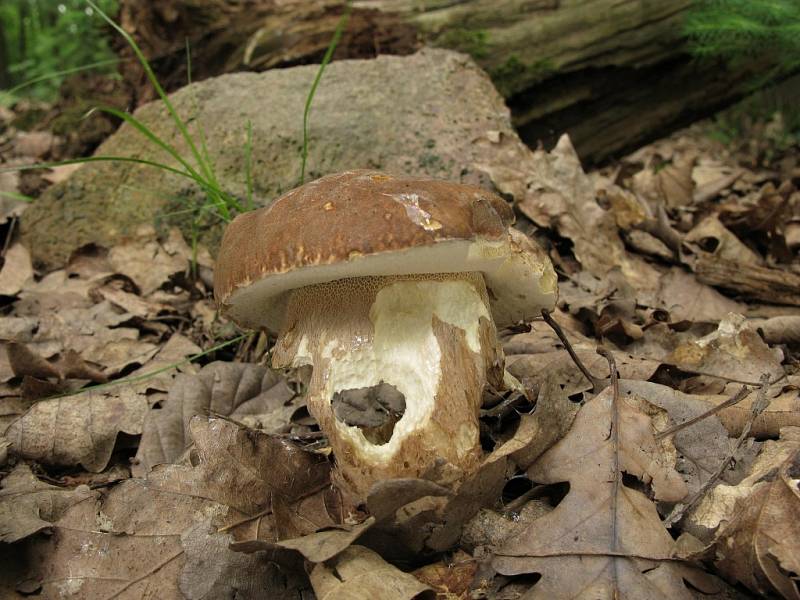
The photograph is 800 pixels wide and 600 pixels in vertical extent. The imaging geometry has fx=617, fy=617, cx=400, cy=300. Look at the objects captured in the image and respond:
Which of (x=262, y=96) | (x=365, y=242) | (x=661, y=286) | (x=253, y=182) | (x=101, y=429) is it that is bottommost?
(x=661, y=286)

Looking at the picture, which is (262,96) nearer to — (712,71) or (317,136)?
(317,136)

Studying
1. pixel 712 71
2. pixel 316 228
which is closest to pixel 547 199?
pixel 316 228

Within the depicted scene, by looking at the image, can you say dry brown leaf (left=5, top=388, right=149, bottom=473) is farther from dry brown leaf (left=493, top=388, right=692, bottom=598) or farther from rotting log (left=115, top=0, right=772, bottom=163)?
rotting log (left=115, top=0, right=772, bottom=163)

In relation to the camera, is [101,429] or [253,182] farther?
[253,182]

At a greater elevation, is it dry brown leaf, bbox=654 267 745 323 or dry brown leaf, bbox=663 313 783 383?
dry brown leaf, bbox=663 313 783 383

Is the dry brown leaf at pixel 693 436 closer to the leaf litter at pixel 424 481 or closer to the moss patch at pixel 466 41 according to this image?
the leaf litter at pixel 424 481

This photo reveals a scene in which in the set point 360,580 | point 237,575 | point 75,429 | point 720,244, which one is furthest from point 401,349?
point 720,244

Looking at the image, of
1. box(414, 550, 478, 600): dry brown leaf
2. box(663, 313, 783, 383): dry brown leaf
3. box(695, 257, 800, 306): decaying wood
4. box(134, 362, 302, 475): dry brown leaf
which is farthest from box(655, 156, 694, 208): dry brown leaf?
box(414, 550, 478, 600): dry brown leaf

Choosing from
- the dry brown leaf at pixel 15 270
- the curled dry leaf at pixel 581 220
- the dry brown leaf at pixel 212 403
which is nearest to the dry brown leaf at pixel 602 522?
the dry brown leaf at pixel 212 403
